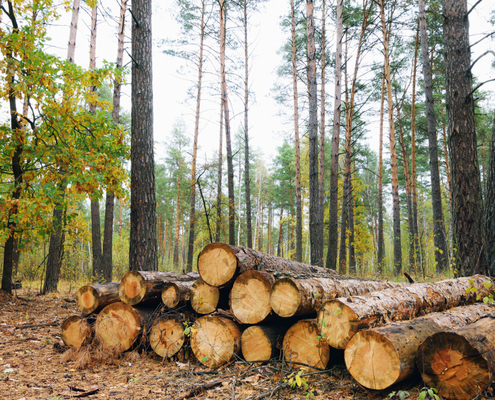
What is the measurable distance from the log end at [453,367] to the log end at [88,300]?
12.3 feet

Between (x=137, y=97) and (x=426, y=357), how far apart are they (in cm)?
574

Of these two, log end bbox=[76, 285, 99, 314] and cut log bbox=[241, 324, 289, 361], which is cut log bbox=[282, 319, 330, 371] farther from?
log end bbox=[76, 285, 99, 314]

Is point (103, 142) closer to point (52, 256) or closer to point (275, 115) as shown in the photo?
point (52, 256)

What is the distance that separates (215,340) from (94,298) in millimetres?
1783

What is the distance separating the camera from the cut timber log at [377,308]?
2.72 m

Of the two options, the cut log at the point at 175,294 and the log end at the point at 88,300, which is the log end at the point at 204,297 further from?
the log end at the point at 88,300

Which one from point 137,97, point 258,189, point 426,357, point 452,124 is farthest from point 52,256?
point 258,189

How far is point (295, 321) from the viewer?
3.39m

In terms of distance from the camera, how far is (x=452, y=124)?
528 cm

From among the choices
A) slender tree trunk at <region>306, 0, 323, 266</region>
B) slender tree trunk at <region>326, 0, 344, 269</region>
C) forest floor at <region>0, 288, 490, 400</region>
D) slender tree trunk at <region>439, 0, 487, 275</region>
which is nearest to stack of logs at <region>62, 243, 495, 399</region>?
forest floor at <region>0, 288, 490, 400</region>

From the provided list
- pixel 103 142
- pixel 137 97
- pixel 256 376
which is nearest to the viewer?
pixel 256 376

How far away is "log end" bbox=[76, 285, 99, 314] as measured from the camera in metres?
4.02

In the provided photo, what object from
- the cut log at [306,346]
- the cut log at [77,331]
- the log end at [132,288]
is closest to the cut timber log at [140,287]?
the log end at [132,288]

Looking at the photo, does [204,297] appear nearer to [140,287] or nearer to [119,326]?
[140,287]
